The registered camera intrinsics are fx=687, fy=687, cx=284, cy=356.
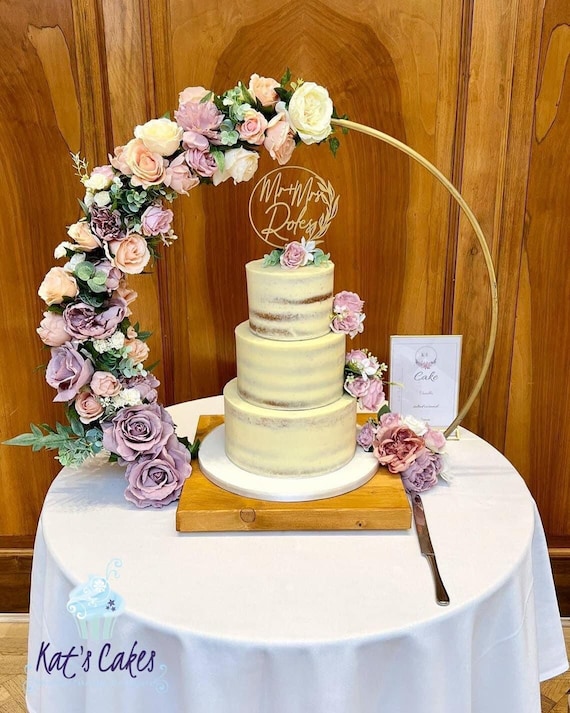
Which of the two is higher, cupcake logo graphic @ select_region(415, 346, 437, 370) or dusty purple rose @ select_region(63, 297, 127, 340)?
dusty purple rose @ select_region(63, 297, 127, 340)

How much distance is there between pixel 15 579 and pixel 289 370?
1.36 meters

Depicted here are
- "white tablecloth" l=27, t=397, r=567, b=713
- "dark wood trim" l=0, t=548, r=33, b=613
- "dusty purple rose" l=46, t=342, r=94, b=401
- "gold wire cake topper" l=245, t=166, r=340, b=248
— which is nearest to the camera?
"white tablecloth" l=27, t=397, r=567, b=713

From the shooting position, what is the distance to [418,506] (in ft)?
4.17

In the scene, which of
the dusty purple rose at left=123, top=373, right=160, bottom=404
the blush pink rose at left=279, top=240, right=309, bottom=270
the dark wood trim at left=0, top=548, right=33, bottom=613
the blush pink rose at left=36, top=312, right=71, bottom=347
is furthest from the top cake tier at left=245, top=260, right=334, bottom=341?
the dark wood trim at left=0, top=548, right=33, bottom=613

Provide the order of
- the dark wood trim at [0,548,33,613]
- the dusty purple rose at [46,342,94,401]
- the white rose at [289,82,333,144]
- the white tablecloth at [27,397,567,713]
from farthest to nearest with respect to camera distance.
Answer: the dark wood trim at [0,548,33,613] → the dusty purple rose at [46,342,94,401] → the white rose at [289,82,333,144] → the white tablecloth at [27,397,567,713]

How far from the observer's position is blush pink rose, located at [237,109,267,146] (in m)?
1.15

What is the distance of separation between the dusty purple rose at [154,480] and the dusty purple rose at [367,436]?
0.36 m

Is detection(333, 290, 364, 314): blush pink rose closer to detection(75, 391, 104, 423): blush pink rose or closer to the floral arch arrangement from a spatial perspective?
the floral arch arrangement

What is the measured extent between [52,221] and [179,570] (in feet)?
3.48

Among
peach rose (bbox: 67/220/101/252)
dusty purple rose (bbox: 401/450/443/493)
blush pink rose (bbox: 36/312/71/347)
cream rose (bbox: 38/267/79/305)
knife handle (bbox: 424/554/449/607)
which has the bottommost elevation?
knife handle (bbox: 424/554/449/607)

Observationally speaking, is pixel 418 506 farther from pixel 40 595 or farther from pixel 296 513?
pixel 40 595

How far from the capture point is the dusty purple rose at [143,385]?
1.31 m

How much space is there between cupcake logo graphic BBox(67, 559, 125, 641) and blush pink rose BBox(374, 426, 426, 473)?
1.83ft

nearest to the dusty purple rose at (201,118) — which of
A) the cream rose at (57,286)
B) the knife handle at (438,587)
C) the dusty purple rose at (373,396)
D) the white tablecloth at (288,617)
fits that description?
the cream rose at (57,286)
